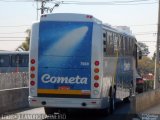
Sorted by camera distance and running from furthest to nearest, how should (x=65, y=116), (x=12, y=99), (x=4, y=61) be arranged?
(x=4, y=61) → (x=12, y=99) → (x=65, y=116)

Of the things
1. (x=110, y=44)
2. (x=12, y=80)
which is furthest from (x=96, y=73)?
(x=12, y=80)

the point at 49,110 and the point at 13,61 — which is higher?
the point at 13,61

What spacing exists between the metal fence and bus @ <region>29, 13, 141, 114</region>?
1023 centimetres

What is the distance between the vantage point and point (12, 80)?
27203mm

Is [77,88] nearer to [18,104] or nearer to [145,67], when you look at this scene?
[18,104]

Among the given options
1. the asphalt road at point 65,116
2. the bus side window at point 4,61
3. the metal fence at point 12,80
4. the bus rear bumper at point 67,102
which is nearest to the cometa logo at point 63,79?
the bus rear bumper at point 67,102

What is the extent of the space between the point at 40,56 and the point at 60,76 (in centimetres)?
91

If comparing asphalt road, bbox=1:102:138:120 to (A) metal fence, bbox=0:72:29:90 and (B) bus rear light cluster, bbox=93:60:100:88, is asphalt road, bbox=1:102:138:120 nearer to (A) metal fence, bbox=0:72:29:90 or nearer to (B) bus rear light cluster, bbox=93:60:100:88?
(B) bus rear light cluster, bbox=93:60:100:88

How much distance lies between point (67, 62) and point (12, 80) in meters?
12.3

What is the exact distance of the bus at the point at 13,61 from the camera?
52.2 metres

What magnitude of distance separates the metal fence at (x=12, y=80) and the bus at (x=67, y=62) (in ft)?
33.6

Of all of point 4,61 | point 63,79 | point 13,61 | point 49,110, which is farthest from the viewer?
point 4,61

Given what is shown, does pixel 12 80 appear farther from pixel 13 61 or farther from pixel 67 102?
pixel 13 61

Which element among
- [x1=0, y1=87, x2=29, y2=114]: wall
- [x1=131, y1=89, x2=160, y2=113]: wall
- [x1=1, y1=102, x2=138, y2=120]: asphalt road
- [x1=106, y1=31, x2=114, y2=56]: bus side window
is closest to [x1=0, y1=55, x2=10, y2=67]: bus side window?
[x1=0, y1=87, x2=29, y2=114]: wall
